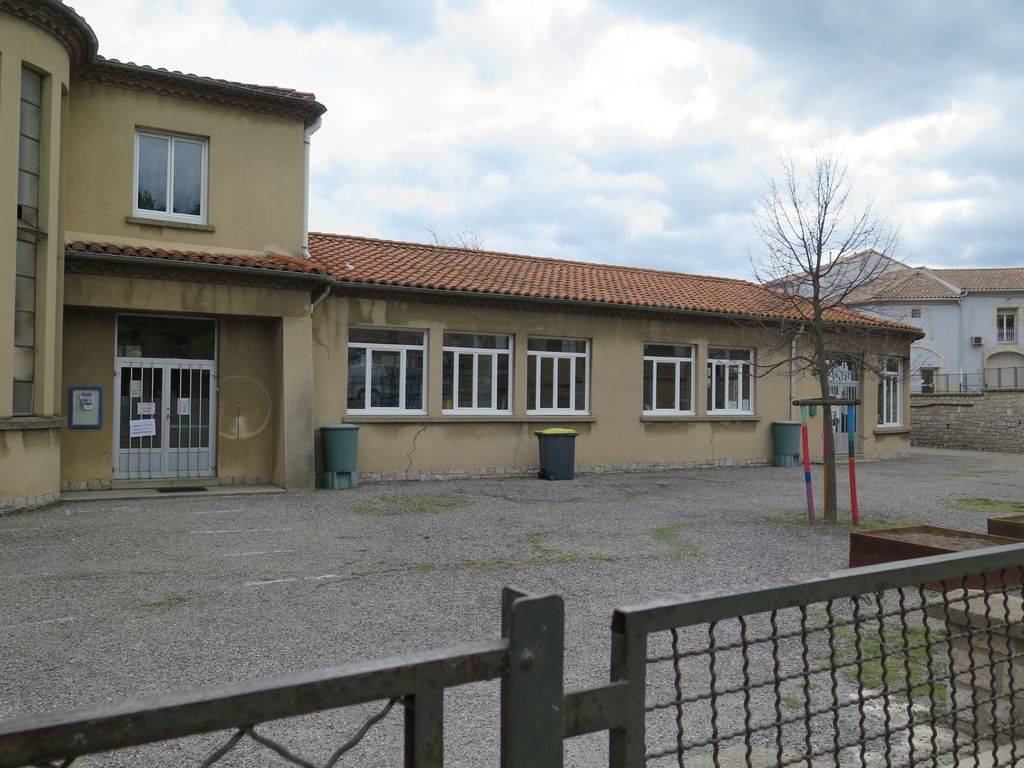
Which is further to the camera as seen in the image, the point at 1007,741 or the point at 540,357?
the point at 540,357

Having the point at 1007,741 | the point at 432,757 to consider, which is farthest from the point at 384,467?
the point at 432,757

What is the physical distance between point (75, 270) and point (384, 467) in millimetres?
6101

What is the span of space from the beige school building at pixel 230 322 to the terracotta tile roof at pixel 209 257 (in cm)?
5

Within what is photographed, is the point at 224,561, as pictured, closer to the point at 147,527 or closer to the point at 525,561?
the point at 147,527

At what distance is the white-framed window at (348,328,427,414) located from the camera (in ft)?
50.0

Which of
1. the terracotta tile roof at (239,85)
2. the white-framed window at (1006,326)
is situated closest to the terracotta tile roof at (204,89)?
the terracotta tile roof at (239,85)

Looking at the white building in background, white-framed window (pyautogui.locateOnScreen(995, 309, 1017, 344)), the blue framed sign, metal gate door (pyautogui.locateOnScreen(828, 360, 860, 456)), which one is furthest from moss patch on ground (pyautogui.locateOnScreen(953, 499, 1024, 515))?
white-framed window (pyautogui.locateOnScreen(995, 309, 1017, 344))

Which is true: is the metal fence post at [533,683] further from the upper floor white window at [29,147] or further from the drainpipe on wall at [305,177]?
the drainpipe on wall at [305,177]

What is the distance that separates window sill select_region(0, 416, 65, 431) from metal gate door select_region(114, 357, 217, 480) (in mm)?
1805

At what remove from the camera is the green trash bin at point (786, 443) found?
19.7 metres

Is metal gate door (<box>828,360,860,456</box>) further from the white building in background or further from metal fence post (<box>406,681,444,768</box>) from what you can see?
the white building in background

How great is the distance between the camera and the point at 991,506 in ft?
42.3

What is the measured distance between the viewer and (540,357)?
1716cm

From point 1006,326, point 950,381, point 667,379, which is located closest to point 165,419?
point 667,379
